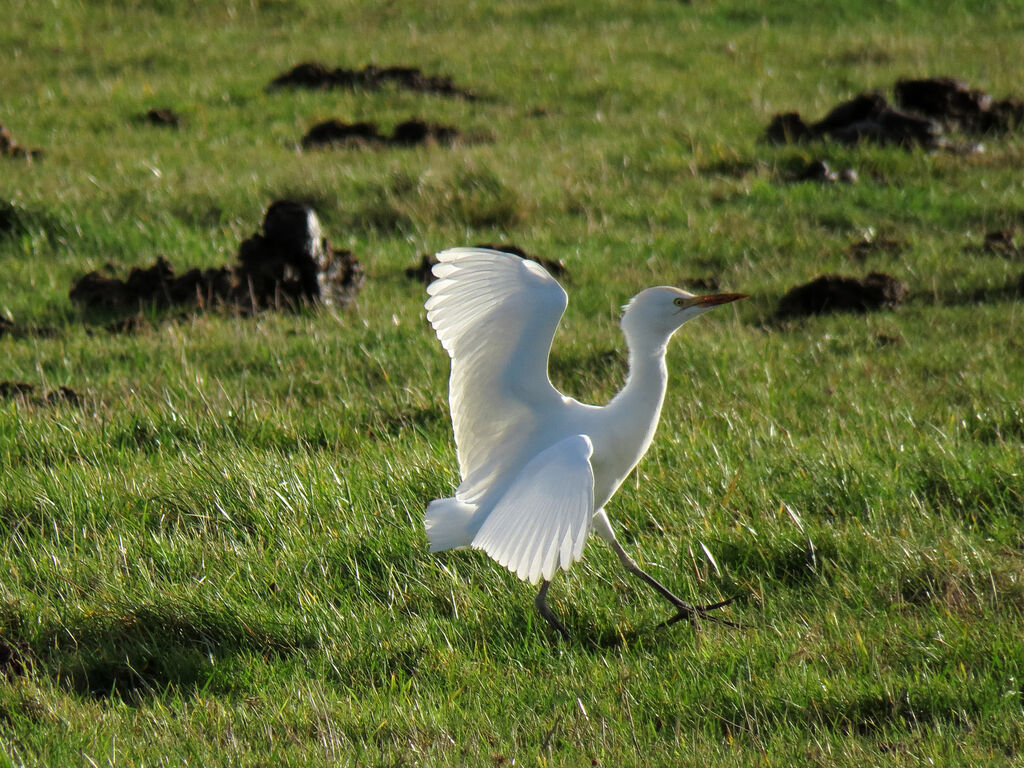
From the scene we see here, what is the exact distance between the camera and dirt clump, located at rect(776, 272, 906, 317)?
8.05 metres

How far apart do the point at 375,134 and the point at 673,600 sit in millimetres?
8698

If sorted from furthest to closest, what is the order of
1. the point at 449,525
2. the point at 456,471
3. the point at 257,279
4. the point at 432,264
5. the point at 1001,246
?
1. the point at 1001,246
2. the point at 432,264
3. the point at 257,279
4. the point at 456,471
5. the point at 449,525

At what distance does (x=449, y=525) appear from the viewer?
4234 mm

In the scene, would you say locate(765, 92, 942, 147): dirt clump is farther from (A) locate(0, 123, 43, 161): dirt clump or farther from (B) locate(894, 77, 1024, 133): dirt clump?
(A) locate(0, 123, 43, 161): dirt clump

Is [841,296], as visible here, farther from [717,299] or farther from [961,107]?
[961,107]

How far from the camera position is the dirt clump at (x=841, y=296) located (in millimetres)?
8047

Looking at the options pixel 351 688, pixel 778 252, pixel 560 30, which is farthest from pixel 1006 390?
pixel 560 30

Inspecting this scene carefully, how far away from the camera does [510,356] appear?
444 centimetres

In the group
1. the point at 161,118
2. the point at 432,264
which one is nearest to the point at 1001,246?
the point at 432,264

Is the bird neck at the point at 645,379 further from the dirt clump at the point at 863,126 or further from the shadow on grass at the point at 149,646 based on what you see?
the dirt clump at the point at 863,126

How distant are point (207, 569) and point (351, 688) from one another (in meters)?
0.97

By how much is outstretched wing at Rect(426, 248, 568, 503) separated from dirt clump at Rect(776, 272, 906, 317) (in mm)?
4044

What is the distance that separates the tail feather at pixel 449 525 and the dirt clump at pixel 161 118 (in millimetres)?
9533

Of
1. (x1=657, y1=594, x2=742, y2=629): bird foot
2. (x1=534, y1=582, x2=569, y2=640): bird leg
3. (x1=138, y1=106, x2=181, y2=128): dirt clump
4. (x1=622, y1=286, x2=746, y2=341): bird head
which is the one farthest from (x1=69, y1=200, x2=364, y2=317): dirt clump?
(x1=138, y1=106, x2=181, y2=128): dirt clump
